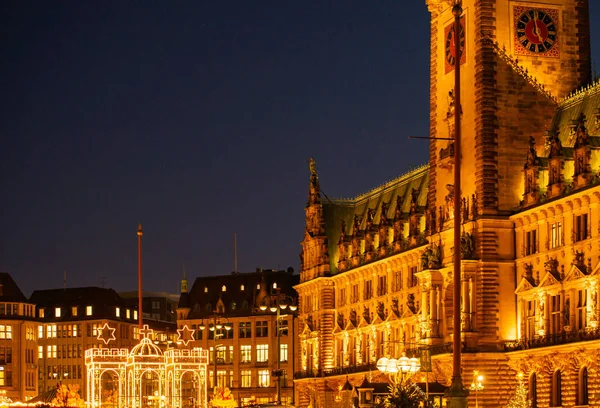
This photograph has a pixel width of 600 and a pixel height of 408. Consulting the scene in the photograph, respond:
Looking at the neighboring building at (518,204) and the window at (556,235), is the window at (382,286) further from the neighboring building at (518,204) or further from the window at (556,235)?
the window at (556,235)

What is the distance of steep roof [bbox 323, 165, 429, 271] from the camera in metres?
139

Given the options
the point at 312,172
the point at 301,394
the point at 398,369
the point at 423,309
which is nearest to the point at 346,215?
A: the point at 312,172

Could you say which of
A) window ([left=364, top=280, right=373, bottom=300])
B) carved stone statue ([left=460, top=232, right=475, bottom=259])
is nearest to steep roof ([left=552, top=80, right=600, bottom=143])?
carved stone statue ([left=460, top=232, right=475, bottom=259])

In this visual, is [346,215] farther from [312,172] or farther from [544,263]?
[544,263]

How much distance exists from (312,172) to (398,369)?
90639 mm

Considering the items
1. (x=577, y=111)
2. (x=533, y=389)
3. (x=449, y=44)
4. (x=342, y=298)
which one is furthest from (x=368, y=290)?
(x=577, y=111)

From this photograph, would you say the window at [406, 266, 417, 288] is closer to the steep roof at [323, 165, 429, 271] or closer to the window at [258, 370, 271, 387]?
the steep roof at [323, 165, 429, 271]

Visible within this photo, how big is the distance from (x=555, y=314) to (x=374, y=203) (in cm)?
5645

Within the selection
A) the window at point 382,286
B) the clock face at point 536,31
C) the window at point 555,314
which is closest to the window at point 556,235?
the window at point 555,314

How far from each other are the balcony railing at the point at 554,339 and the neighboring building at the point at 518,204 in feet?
0.40

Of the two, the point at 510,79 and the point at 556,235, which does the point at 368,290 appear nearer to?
the point at 510,79

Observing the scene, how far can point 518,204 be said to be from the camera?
350ft

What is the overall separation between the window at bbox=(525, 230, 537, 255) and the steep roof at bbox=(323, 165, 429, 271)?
90.3 ft

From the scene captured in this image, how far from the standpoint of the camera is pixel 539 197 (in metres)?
103
